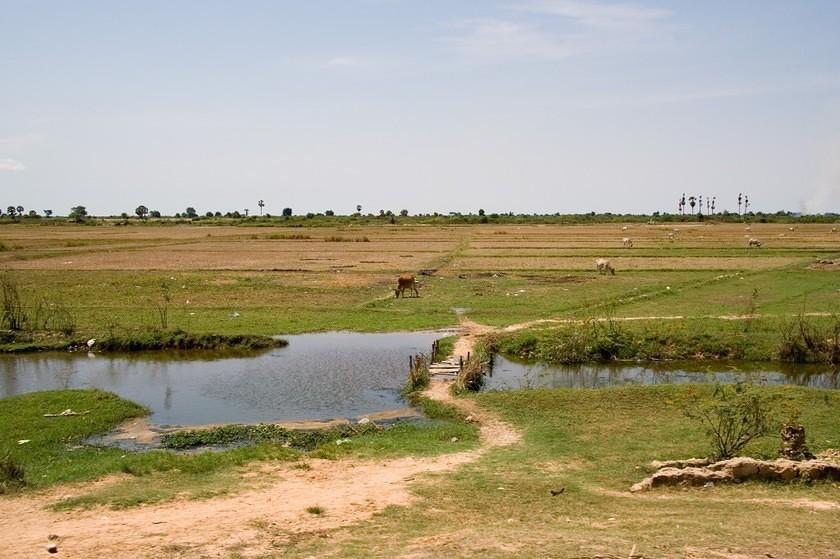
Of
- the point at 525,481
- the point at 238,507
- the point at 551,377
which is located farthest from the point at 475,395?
the point at 238,507

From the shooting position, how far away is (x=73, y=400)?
1572 centimetres

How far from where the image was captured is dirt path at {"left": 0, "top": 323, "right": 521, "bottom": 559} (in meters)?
8.02

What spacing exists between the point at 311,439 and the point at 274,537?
5026 millimetres

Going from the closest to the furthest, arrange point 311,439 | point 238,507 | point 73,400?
point 238,507
point 311,439
point 73,400

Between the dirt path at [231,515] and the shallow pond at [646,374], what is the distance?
694cm

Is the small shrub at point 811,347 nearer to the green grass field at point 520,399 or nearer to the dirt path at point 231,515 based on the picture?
the green grass field at point 520,399

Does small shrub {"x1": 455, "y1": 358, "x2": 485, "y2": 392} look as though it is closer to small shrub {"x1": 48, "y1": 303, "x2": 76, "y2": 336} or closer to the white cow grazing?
small shrub {"x1": 48, "y1": 303, "x2": 76, "y2": 336}

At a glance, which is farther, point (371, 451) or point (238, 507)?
point (371, 451)

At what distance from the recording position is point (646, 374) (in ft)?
61.3

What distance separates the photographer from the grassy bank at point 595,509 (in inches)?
298

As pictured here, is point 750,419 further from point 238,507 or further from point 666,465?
point 238,507

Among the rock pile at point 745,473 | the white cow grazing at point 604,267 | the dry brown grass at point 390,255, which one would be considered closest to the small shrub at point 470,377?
the rock pile at point 745,473

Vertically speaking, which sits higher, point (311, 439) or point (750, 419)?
point (750, 419)

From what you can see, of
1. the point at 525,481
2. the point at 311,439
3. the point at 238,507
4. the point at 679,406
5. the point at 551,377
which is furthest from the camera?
the point at 551,377
